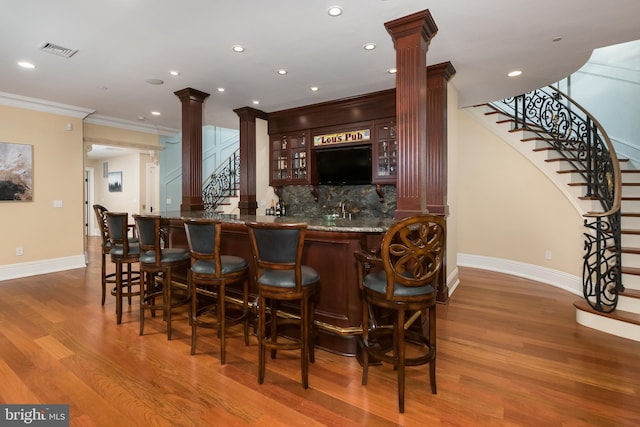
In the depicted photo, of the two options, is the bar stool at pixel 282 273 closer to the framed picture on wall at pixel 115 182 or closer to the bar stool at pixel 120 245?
the bar stool at pixel 120 245

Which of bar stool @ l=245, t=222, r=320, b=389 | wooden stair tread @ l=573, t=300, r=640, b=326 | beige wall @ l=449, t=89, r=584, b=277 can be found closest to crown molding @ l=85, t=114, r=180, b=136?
bar stool @ l=245, t=222, r=320, b=389

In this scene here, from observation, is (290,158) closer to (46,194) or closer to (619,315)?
(46,194)

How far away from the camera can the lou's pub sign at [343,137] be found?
5105mm

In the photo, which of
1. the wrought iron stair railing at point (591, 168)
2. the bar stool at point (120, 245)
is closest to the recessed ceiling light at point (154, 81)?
the bar stool at point (120, 245)

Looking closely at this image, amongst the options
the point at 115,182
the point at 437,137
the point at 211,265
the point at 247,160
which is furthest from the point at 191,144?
the point at 115,182

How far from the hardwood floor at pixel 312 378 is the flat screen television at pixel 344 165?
8.71 feet

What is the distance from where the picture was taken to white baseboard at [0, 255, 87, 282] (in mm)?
5012

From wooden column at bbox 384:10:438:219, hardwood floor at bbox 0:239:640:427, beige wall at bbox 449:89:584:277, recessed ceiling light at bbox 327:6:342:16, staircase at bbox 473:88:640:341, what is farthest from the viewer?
beige wall at bbox 449:89:584:277

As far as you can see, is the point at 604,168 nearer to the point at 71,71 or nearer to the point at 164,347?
the point at 164,347

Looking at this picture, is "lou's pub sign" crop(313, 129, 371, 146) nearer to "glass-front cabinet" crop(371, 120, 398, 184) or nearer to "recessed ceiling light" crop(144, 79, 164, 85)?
"glass-front cabinet" crop(371, 120, 398, 184)

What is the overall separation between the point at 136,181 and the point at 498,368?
1008 cm

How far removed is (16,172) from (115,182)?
5.42m

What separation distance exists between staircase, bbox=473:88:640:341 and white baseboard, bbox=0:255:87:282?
7564 mm

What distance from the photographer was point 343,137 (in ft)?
17.4
